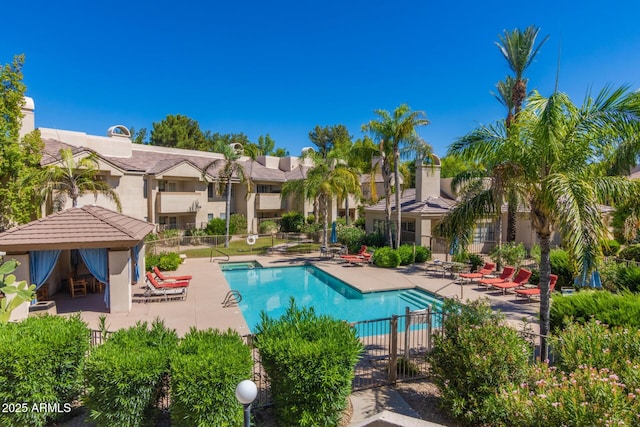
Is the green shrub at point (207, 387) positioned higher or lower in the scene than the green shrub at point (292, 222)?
lower

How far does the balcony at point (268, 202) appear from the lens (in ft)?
130

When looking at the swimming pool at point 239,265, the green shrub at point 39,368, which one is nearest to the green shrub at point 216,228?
the swimming pool at point 239,265

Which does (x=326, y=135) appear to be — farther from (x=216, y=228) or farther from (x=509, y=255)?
(x=509, y=255)

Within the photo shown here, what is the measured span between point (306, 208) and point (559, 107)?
33895 mm

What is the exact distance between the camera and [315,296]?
1936cm

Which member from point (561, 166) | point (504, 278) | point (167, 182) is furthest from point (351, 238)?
point (561, 166)

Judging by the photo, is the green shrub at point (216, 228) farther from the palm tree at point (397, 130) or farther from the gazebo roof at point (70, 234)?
the gazebo roof at point (70, 234)

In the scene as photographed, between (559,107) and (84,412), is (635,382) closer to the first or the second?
(559,107)

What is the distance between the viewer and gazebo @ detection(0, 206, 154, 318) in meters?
12.8

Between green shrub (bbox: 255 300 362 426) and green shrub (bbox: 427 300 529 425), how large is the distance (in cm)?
217

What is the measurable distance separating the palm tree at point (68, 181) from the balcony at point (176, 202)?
8.42m

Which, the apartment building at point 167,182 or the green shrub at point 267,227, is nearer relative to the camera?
the apartment building at point 167,182

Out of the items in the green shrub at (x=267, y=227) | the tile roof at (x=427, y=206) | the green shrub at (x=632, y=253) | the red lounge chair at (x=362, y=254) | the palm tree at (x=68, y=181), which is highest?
the palm tree at (x=68, y=181)

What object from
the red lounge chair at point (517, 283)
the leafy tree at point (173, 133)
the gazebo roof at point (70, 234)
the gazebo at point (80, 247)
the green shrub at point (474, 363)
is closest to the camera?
the green shrub at point (474, 363)
